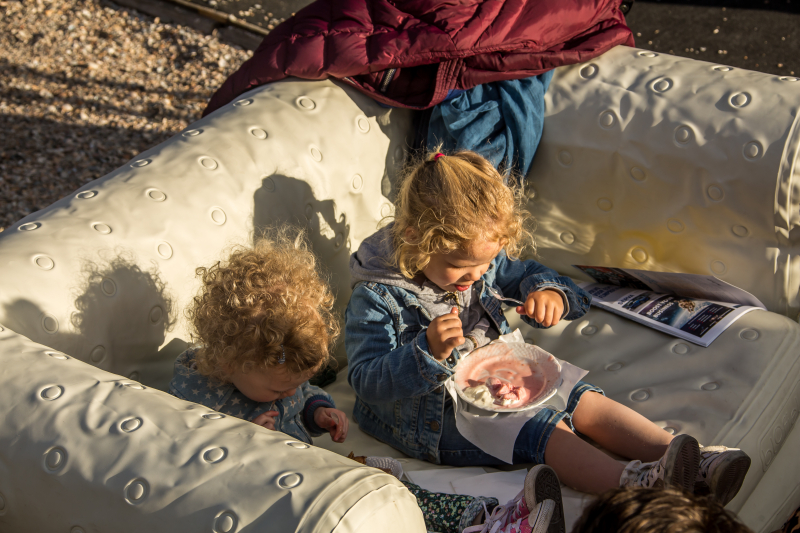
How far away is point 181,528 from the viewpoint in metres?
0.81

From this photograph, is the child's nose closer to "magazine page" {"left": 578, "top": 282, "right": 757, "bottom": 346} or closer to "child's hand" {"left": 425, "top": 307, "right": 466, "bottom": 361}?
"child's hand" {"left": 425, "top": 307, "right": 466, "bottom": 361}

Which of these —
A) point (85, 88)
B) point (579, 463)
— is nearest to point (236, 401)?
point (579, 463)

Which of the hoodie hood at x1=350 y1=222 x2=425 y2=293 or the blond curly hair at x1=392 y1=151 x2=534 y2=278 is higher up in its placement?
the blond curly hair at x1=392 y1=151 x2=534 y2=278

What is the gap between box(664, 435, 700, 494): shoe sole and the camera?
45.2 inches

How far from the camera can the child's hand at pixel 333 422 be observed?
1.40 metres

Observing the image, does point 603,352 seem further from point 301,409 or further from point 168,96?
point 168,96

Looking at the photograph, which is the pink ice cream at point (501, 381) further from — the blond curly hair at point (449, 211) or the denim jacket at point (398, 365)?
the blond curly hair at point (449, 211)

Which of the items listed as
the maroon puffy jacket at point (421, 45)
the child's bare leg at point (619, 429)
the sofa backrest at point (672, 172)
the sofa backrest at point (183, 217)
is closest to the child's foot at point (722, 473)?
the child's bare leg at point (619, 429)

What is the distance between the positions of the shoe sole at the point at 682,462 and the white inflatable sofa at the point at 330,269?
0.20m

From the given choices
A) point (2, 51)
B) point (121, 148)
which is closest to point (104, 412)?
point (121, 148)

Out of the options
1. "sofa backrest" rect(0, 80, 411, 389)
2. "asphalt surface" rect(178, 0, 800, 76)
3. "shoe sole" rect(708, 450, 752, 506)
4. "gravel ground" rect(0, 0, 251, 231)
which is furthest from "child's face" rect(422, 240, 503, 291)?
"asphalt surface" rect(178, 0, 800, 76)

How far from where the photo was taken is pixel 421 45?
172 cm

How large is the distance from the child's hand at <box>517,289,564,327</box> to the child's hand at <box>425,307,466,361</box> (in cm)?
26

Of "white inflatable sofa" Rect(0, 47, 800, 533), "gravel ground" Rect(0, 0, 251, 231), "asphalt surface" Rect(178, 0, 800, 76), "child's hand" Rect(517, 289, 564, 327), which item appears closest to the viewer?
"white inflatable sofa" Rect(0, 47, 800, 533)
